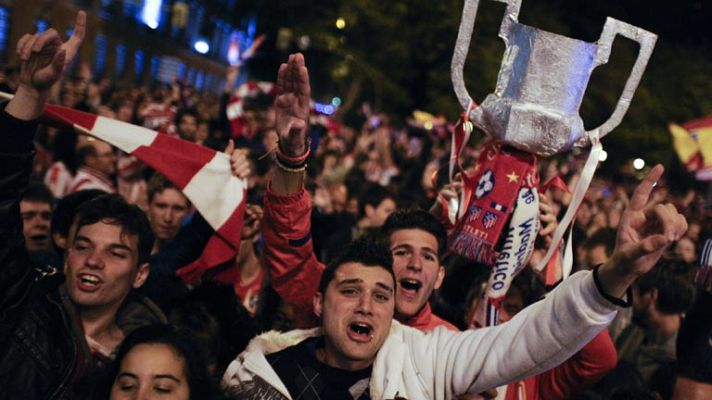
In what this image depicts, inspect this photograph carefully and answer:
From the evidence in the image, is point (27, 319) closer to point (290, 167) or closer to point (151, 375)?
point (151, 375)

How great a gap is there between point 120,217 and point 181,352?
2.54 ft

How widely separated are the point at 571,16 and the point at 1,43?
20.9 meters

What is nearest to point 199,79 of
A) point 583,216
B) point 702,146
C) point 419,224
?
point 583,216

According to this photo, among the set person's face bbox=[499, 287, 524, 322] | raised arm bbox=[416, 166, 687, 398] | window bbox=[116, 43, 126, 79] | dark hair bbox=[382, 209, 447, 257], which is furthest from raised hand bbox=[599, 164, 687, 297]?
window bbox=[116, 43, 126, 79]

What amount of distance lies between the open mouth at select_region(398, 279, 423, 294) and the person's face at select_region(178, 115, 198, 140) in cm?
534

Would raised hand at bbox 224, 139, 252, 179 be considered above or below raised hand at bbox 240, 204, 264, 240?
above

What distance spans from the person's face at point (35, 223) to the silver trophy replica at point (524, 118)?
2609mm

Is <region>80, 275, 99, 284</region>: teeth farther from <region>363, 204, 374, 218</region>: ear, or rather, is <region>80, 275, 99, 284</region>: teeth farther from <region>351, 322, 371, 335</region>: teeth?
<region>363, 204, 374, 218</region>: ear

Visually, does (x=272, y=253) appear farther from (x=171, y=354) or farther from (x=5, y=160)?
(x=5, y=160)

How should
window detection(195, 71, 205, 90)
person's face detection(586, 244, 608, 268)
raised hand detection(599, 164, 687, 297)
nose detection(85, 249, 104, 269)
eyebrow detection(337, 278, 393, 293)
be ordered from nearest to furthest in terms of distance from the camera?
raised hand detection(599, 164, 687, 297)
eyebrow detection(337, 278, 393, 293)
nose detection(85, 249, 104, 269)
person's face detection(586, 244, 608, 268)
window detection(195, 71, 205, 90)

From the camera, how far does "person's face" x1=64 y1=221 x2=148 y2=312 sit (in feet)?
12.9

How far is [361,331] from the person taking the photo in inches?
142

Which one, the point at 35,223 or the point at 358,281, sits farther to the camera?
the point at 35,223

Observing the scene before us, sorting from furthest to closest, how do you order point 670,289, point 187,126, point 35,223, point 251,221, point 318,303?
1. point 187,126
2. point 35,223
3. point 670,289
4. point 251,221
5. point 318,303
